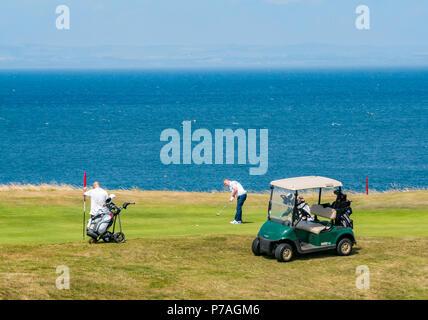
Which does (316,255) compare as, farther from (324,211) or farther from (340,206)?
(340,206)

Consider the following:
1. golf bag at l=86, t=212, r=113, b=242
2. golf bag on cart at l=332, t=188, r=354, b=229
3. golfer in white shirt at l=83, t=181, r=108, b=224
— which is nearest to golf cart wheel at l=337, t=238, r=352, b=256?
golf bag on cart at l=332, t=188, r=354, b=229

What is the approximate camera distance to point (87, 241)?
22344 millimetres

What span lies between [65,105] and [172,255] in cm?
18375

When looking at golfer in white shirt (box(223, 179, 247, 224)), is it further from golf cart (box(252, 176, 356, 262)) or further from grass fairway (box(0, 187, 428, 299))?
golf cart (box(252, 176, 356, 262))

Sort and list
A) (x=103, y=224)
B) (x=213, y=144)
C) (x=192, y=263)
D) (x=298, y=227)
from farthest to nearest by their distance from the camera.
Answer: (x=213, y=144)
(x=103, y=224)
(x=298, y=227)
(x=192, y=263)

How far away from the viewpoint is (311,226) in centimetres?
2038

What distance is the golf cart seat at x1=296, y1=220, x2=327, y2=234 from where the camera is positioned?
66.2 feet

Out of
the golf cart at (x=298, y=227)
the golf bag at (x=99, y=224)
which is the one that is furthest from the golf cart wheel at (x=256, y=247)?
the golf bag at (x=99, y=224)

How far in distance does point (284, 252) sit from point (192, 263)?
2.84 m

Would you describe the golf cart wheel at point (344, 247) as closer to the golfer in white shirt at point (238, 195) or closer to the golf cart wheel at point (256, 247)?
the golf cart wheel at point (256, 247)

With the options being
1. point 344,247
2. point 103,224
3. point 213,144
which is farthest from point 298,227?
point 213,144

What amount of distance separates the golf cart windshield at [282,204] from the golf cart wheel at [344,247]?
1.98 meters

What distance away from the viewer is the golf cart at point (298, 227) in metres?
20.0
